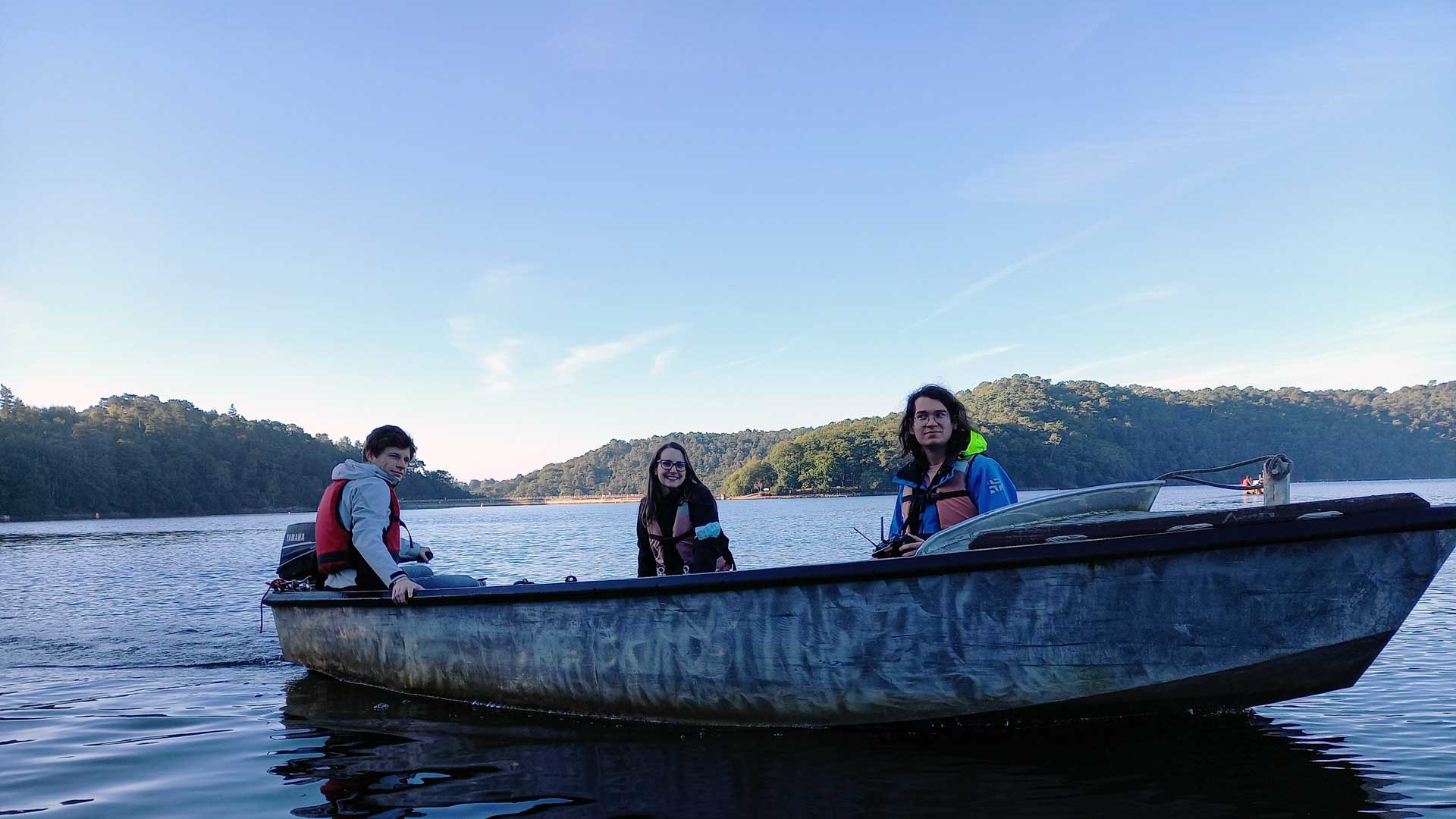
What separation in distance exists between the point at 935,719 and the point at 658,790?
1487 millimetres

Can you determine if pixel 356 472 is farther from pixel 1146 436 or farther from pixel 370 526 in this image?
pixel 1146 436

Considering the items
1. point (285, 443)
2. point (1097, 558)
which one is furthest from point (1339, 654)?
point (285, 443)

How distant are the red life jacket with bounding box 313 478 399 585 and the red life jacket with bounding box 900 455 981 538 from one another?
3532 mm

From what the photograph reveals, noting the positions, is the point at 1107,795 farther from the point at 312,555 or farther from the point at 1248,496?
the point at 312,555

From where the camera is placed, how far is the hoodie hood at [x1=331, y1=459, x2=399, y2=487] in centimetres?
588

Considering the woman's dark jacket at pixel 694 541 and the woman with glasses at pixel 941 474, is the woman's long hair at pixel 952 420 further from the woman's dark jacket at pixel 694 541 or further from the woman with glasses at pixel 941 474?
the woman's dark jacket at pixel 694 541

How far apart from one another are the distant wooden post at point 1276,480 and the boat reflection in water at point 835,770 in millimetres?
1355

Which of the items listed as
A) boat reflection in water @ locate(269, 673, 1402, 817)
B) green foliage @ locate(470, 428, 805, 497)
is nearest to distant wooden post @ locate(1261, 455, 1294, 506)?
boat reflection in water @ locate(269, 673, 1402, 817)

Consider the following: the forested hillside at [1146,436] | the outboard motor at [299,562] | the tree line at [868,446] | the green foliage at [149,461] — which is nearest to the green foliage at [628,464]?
the tree line at [868,446]

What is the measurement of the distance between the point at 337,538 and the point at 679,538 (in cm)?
245

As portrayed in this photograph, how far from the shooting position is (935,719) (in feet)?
14.9

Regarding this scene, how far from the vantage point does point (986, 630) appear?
4246mm

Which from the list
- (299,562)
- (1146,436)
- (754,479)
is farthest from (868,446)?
(299,562)

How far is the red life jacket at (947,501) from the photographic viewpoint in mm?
5000
